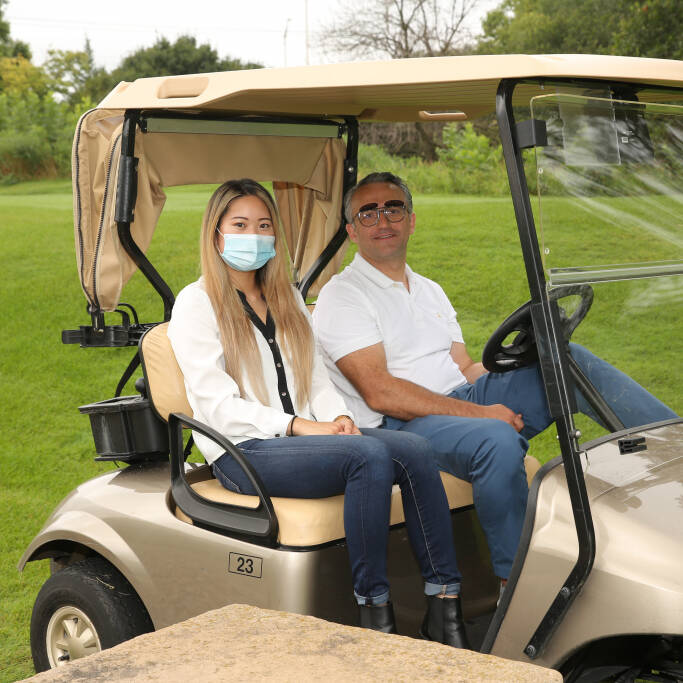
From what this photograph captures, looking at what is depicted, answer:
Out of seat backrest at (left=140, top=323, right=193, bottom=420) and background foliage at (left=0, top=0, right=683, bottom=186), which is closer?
seat backrest at (left=140, top=323, right=193, bottom=420)

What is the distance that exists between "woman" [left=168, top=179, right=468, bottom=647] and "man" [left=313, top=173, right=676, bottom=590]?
164mm

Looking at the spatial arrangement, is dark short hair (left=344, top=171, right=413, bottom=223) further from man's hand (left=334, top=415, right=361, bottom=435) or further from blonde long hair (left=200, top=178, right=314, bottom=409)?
man's hand (left=334, top=415, right=361, bottom=435)

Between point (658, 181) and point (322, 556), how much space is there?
1331mm

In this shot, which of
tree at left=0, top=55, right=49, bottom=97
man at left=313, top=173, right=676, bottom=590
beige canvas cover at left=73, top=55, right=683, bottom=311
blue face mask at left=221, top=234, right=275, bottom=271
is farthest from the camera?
tree at left=0, top=55, right=49, bottom=97

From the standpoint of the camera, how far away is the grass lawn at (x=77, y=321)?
2.54m

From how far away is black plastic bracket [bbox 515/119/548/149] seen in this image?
7.22 ft

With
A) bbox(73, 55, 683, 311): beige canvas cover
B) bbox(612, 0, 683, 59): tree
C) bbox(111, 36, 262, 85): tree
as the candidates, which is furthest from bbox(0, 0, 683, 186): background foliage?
bbox(73, 55, 683, 311): beige canvas cover

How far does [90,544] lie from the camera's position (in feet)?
9.94

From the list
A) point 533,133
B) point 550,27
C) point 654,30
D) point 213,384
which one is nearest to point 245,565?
point 213,384

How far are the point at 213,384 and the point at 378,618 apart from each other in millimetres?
813

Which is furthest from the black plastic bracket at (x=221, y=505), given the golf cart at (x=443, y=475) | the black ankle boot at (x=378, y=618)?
the black ankle boot at (x=378, y=618)

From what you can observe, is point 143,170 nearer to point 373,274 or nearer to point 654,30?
point 373,274

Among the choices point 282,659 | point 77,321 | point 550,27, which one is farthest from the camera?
point 550,27

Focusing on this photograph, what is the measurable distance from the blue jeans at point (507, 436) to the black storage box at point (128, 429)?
82 cm
